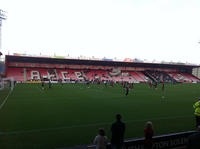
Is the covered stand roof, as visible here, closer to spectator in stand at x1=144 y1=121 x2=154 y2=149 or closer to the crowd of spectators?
the crowd of spectators

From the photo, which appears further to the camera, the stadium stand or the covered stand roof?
the stadium stand

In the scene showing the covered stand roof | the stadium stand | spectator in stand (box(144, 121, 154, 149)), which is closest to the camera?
spectator in stand (box(144, 121, 154, 149))

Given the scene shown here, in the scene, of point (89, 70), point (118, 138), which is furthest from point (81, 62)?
point (118, 138)

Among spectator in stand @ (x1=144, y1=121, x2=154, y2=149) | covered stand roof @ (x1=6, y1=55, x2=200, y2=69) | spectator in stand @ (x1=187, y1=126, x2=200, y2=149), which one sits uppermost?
covered stand roof @ (x1=6, y1=55, x2=200, y2=69)

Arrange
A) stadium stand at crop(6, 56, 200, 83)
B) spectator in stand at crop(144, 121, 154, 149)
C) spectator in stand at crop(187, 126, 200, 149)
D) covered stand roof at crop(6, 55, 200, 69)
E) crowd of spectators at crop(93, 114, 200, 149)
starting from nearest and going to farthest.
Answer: spectator in stand at crop(187, 126, 200, 149) → crowd of spectators at crop(93, 114, 200, 149) → spectator in stand at crop(144, 121, 154, 149) → covered stand roof at crop(6, 55, 200, 69) → stadium stand at crop(6, 56, 200, 83)

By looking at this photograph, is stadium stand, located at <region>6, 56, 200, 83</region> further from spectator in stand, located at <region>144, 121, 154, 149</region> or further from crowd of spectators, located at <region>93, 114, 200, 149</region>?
spectator in stand, located at <region>144, 121, 154, 149</region>

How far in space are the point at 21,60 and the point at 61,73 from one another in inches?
533

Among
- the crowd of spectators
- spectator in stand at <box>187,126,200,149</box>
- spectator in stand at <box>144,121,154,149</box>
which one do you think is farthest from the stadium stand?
spectator in stand at <box>187,126,200,149</box>

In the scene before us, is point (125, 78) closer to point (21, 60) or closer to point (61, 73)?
point (61, 73)

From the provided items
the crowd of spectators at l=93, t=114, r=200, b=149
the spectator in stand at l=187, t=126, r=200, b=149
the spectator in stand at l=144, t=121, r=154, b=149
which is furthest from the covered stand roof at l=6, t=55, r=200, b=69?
the spectator in stand at l=187, t=126, r=200, b=149

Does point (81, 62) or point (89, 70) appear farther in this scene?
point (89, 70)

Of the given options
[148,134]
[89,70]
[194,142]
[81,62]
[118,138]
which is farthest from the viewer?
[89,70]

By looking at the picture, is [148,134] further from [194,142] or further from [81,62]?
[81,62]

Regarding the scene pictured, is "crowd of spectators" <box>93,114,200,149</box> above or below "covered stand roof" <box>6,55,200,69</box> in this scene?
below
